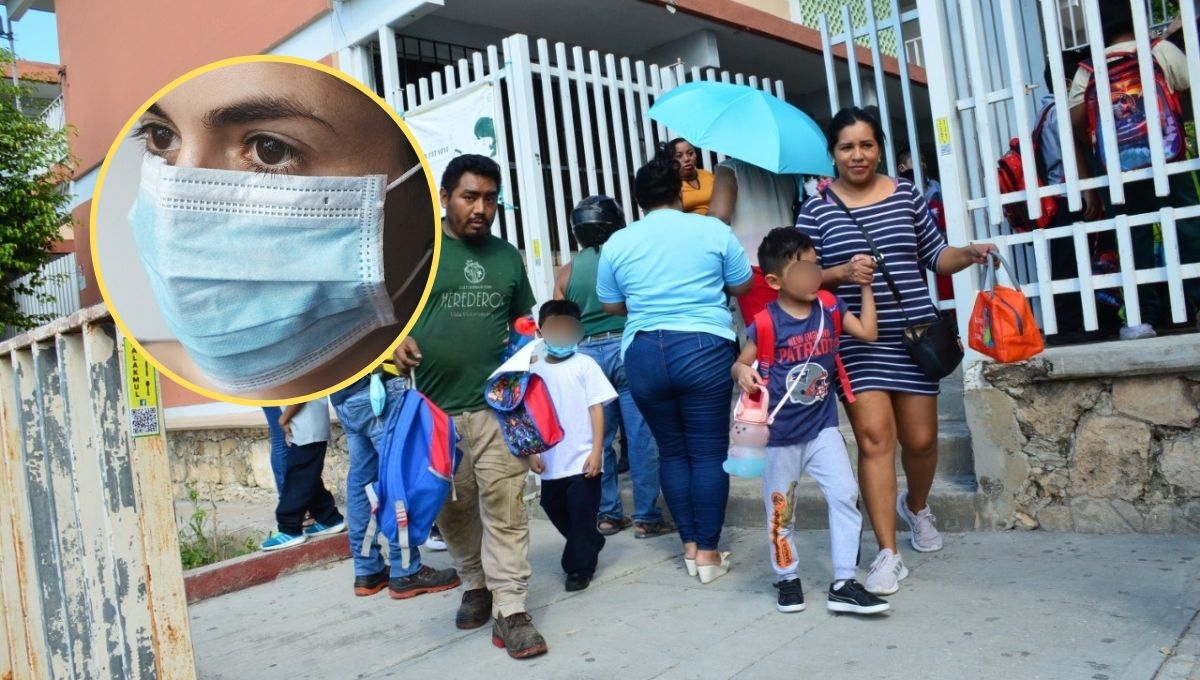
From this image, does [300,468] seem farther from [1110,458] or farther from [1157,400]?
[1157,400]

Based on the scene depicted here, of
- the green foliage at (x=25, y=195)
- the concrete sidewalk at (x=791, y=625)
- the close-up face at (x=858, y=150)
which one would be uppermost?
the green foliage at (x=25, y=195)

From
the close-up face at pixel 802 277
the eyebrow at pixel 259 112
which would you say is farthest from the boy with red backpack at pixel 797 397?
the eyebrow at pixel 259 112

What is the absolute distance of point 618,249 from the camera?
14.0 feet

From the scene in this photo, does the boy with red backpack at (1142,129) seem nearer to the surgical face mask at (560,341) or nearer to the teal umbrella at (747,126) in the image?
the teal umbrella at (747,126)

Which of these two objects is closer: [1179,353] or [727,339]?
[1179,353]

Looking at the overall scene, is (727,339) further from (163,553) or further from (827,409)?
(163,553)

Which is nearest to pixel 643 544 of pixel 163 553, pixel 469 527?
pixel 469 527

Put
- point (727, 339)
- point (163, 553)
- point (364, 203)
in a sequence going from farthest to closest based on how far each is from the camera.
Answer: point (727, 339)
point (163, 553)
point (364, 203)

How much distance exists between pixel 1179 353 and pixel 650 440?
241 cm

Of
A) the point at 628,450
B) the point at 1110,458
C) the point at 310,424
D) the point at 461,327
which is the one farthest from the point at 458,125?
the point at 1110,458

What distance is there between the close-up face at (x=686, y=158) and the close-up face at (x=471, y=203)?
6.48ft

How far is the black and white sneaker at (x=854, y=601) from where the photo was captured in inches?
133

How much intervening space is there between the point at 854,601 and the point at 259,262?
2.45 m

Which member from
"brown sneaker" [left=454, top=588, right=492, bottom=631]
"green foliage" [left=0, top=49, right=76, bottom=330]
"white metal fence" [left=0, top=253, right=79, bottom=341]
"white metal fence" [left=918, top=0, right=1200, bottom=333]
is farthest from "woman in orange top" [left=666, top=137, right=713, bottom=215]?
"white metal fence" [left=0, top=253, right=79, bottom=341]
